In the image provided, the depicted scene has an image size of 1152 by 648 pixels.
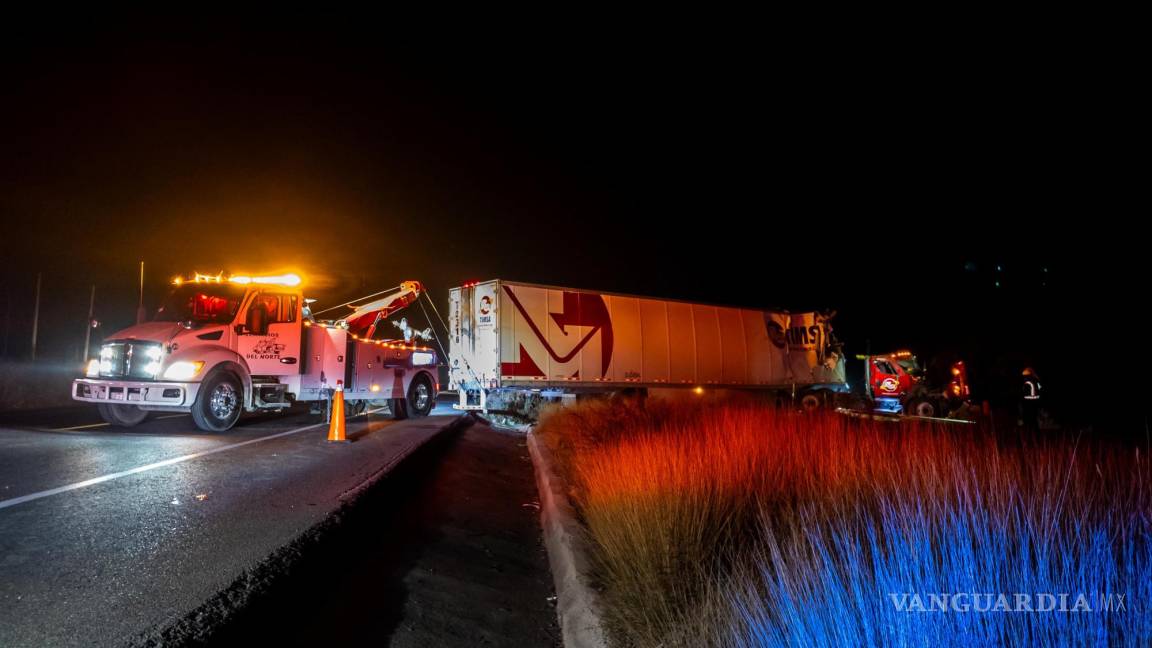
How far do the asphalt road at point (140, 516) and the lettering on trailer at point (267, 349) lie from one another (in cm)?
225

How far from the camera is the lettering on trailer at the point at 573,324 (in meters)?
16.0

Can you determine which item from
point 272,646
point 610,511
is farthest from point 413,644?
point 610,511

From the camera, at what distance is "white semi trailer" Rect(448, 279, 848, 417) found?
52.6 ft

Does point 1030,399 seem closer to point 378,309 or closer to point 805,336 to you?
point 805,336

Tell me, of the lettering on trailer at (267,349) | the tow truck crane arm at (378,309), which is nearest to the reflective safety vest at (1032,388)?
the tow truck crane arm at (378,309)

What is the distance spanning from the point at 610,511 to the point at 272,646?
239 cm

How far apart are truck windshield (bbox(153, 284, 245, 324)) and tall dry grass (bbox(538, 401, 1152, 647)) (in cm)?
886

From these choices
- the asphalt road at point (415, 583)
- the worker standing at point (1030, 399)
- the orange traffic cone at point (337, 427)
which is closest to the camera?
the asphalt road at point (415, 583)

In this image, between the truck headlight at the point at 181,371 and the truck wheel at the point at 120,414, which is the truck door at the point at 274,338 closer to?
the truck headlight at the point at 181,371

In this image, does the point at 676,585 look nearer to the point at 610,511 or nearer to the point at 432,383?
the point at 610,511

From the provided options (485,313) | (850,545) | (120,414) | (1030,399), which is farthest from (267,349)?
(1030,399)

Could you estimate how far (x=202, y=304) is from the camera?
11.6 m

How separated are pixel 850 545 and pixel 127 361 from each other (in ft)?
37.8

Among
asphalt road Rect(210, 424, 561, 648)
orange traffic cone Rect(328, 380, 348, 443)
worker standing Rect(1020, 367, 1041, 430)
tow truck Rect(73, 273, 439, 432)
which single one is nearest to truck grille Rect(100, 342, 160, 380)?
tow truck Rect(73, 273, 439, 432)
